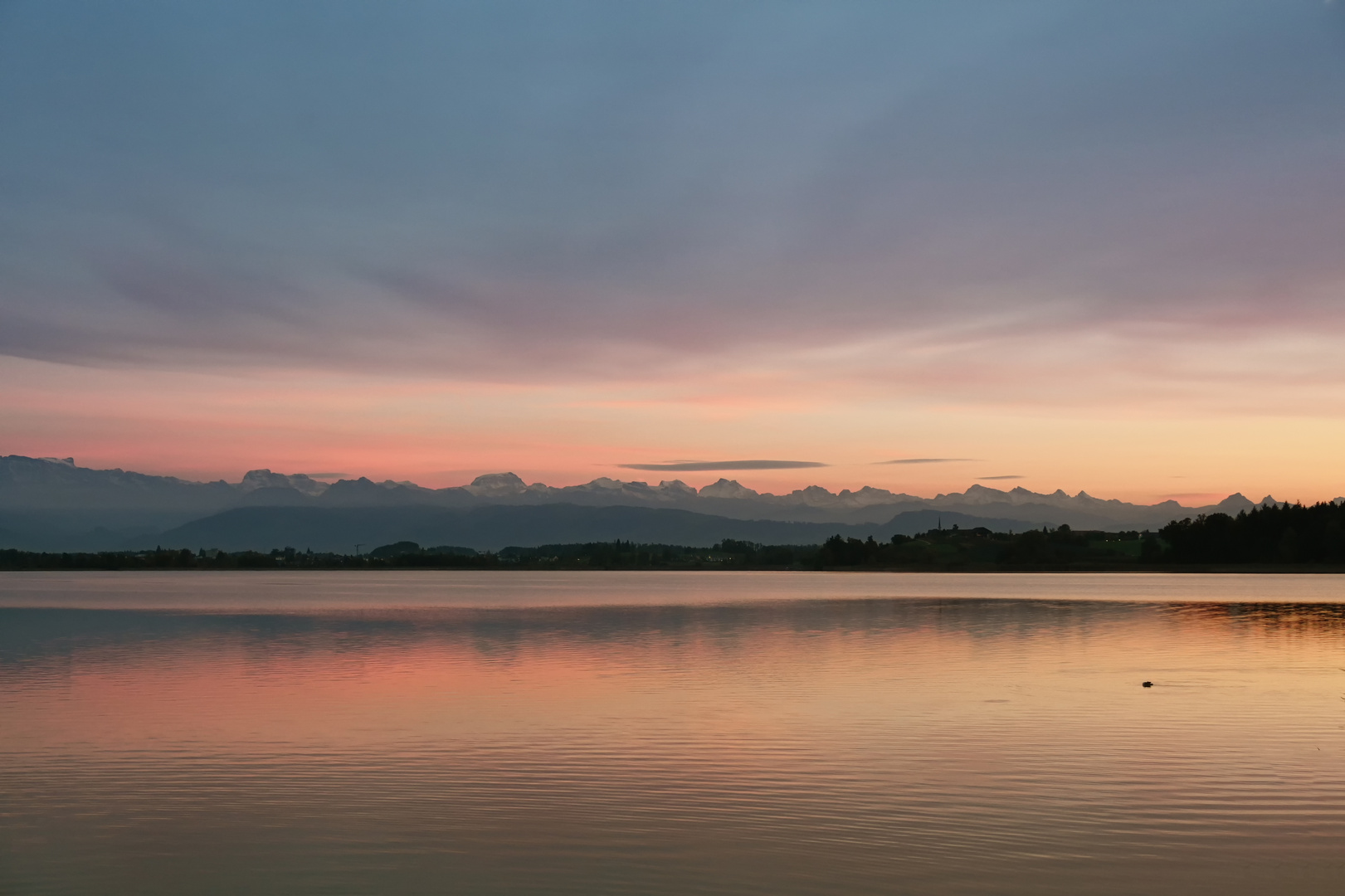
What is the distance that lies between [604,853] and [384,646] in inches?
1467

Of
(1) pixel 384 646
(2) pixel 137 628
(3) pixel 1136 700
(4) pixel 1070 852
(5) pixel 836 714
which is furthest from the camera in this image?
(2) pixel 137 628

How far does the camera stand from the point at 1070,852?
15.5 meters

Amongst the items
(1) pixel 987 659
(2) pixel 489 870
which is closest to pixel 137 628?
(1) pixel 987 659

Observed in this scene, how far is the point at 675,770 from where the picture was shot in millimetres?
21297

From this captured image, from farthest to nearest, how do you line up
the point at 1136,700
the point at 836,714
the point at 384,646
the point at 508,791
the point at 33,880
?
the point at 384,646, the point at 1136,700, the point at 836,714, the point at 508,791, the point at 33,880

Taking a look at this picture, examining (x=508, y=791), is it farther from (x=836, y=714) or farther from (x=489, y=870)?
(x=836, y=714)

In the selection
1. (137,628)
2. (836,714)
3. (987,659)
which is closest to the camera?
(836,714)

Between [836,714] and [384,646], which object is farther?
[384,646]

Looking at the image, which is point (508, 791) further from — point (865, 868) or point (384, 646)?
point (384, 646)

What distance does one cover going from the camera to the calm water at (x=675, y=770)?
14.9 meters

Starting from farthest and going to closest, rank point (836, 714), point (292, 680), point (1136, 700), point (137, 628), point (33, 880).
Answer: point (137, 628), point (292, 680), point (1136, 700), point (836, 714), point (33, 880)

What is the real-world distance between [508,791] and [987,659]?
91.7 ft

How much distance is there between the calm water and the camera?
14.9 metres

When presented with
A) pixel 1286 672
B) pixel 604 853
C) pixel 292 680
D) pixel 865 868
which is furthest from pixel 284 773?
pixel 1286 672
